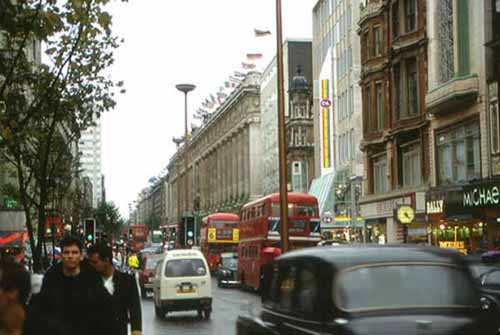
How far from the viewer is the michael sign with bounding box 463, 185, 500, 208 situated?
34406 millimetres

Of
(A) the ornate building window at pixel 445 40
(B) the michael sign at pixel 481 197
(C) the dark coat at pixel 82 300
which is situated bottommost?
(C) the dark coat at pixel 82 300

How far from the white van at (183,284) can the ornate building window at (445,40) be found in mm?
19530

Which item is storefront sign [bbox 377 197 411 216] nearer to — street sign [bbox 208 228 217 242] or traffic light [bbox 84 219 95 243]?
street sign [bbox 208 228 217 242]

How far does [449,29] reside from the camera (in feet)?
137

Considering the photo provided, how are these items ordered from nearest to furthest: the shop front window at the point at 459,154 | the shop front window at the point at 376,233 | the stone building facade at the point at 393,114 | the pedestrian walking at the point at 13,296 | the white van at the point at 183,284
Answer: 1. the pedestrian walking at the point at 13,296
2. the white van at the point at 183,284
3. the shop front window at the point at 459,154
4. the stone building facade at the point at 393,114
5. the shop front window at the point at 376,233

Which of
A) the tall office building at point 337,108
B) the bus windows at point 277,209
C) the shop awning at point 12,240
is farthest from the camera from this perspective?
the tall office building at point 337,108

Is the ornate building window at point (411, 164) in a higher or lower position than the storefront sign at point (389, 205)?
higher

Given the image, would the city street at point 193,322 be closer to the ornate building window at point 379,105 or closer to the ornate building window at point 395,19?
the ornate building window at point 379,105

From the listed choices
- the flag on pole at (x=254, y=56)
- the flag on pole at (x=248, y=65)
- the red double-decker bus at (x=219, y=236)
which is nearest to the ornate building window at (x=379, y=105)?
the red double-decker bus at (x=219, y=236)

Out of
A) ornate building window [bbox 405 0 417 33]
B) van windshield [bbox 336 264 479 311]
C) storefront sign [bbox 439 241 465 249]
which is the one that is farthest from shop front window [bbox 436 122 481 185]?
van windshield [bbox 336 264 479 311]

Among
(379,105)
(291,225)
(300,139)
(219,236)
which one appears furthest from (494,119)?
(300,139)

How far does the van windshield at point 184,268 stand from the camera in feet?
87.0

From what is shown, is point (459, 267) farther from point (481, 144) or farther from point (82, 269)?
point (481, 144)

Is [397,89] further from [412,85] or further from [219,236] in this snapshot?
[219,236]
